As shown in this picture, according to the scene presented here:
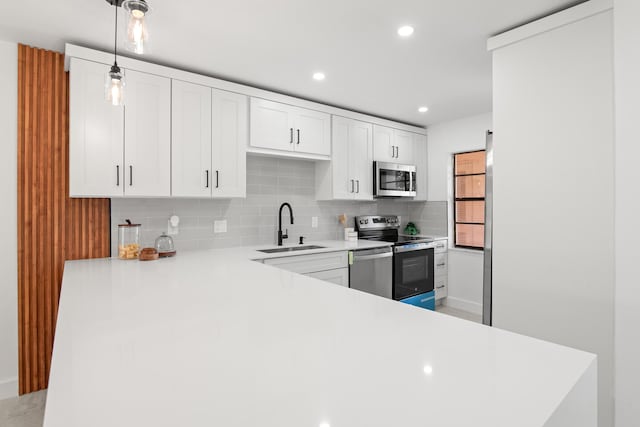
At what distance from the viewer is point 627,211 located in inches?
64.4

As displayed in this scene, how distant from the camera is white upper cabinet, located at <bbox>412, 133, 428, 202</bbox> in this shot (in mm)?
4817

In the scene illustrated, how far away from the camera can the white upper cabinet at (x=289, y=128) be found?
3229 mm

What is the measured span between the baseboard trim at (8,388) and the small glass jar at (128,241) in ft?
3.71

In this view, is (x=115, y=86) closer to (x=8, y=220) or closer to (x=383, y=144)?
(x=8, y=220)

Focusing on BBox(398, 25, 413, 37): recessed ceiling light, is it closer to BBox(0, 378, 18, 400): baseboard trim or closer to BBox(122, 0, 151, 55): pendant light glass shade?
BBox(122, 0, 151, 55): pendant light glass shade

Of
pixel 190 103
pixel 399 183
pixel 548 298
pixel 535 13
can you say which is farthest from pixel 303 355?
pixel 399 183

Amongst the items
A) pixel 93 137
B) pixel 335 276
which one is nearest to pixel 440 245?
pixel 335 276

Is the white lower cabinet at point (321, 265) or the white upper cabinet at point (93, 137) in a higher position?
the white upper cabinet at point (93, 137)

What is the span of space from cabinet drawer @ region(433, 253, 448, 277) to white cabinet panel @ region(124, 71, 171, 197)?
3.37 meters

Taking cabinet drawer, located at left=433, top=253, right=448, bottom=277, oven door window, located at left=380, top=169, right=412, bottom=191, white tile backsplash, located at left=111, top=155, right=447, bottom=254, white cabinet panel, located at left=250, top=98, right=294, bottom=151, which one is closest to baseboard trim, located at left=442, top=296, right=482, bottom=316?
cabinet drawer, located at left=433, top=253, right=448, bottom=277

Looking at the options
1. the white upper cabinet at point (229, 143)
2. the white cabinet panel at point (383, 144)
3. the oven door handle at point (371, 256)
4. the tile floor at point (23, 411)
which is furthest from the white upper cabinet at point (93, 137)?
the white cabinet panel at point (383, 144)

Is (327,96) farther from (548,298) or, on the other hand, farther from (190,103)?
(548,298)

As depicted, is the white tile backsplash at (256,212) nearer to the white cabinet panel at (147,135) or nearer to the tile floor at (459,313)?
Answer: the white cabinet panel at (147,135)

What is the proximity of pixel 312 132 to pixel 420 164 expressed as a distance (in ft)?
6.45
